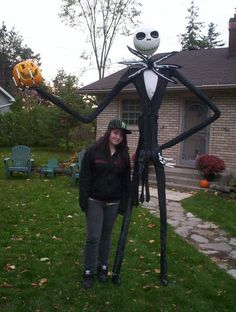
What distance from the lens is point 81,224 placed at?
21.1 ft

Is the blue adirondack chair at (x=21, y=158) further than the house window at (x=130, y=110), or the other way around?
the house window at (x=130, y=110)

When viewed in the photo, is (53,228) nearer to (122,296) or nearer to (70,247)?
(70,247)

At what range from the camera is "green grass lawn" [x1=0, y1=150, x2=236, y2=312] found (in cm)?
387

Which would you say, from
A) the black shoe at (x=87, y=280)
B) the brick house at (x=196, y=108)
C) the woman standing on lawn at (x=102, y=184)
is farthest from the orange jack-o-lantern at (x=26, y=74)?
the brick house at (x=196, y=108)

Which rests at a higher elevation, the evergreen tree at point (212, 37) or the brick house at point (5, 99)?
the evergreen tree at point (212, 37)

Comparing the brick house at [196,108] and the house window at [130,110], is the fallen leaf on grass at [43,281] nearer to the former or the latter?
the brick house at [196,108]

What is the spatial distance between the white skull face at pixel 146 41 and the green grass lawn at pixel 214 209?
3798 mm

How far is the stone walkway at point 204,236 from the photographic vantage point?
5285mm

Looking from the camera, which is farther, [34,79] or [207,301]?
[207,301]

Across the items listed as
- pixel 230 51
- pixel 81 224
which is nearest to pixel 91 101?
pixel 230 51

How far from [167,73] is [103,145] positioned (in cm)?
97

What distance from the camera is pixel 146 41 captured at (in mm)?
3785

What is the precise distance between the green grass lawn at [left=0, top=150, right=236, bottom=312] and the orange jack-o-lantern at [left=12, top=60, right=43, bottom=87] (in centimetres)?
210

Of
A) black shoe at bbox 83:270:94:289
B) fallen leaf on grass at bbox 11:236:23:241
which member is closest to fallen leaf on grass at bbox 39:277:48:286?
black shoe at bbox 83:270:94:289
